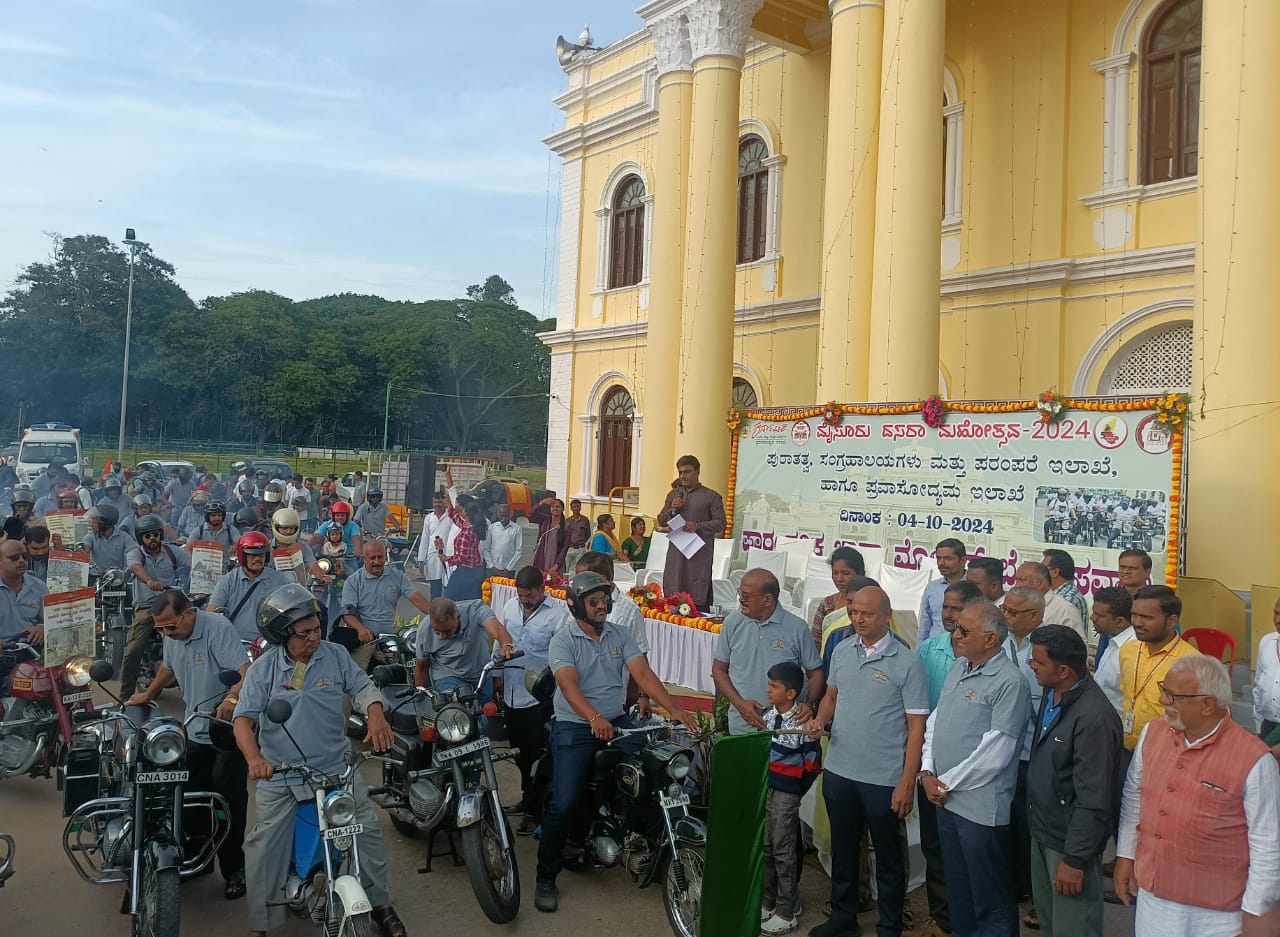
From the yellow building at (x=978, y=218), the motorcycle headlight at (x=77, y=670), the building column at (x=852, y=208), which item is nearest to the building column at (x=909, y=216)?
the yellow building at (x=978, y=218)

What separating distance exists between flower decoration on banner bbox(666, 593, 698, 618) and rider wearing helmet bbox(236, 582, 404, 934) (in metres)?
5.76

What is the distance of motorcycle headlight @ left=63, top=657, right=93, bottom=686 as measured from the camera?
6.86m

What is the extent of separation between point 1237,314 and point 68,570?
10334 millimetres

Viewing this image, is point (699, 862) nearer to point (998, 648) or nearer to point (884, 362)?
point (998, 648)

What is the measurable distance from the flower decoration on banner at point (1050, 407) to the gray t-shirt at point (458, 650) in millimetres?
6006

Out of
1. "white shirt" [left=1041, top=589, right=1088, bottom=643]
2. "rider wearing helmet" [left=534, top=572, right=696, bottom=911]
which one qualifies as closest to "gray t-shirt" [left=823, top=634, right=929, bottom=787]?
"rider wearing helmet" [left=534, top=572, right=696, bottom=911]

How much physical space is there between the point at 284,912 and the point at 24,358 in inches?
1896

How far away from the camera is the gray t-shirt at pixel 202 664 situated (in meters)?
5.50

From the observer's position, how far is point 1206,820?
3.40 metres

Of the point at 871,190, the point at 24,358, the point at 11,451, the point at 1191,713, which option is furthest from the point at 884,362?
the point at 24,358

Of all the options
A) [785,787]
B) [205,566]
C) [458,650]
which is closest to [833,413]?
[458,650]

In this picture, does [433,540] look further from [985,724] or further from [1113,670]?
[985,724]

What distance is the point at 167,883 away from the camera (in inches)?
179

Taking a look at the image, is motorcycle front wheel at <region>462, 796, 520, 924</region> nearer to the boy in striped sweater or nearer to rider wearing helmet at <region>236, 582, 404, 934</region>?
rider wearing helmet at <region>236, 582, 404, 934</region>
